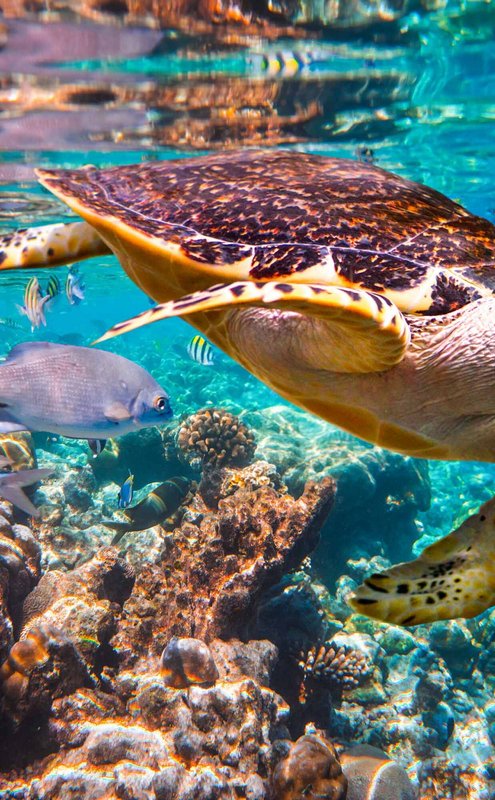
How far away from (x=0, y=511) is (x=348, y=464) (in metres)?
5.79

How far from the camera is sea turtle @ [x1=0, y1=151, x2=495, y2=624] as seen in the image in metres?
1.80

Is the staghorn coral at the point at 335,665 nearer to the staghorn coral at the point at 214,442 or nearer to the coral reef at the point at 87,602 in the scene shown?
the coral reef at the point at 87,602

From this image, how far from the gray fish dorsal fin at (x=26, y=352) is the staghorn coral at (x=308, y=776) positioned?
395cm

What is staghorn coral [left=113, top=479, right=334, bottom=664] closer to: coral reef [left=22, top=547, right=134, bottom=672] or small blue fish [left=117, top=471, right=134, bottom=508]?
coral reef [left=22, top=547, right=134, bottom=672]

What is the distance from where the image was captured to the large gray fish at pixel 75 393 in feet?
13.9

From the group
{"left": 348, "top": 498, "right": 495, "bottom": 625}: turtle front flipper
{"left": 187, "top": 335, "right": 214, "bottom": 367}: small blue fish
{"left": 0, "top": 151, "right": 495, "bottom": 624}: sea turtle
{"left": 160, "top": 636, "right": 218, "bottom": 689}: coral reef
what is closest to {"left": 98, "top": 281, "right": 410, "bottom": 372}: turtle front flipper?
{"left": 0, "top": 151, "right": 495, "bottom": 624}: sea turtle

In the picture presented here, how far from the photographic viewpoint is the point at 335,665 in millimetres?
4863

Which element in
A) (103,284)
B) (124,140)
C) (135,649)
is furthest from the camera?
(103,284)

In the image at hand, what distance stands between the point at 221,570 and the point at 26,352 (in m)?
2.77

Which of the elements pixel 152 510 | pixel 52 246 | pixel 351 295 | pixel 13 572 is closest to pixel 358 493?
pixel 152 510

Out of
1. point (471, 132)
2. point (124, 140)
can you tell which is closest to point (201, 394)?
point (124, 140)

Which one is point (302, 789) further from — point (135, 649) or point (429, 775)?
point (429, 775)

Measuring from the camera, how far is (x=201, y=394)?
18047 mm

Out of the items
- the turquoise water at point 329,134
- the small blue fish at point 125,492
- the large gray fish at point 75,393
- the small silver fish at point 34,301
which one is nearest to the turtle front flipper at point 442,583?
the turquoise water at point 329,134
